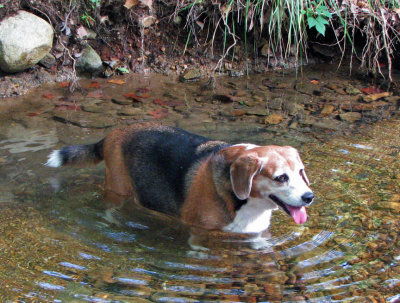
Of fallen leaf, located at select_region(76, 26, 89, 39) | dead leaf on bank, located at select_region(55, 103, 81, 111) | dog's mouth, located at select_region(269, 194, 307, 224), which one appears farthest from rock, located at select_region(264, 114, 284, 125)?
fallen leaf, located at select_region(76, 26, 89, 39)

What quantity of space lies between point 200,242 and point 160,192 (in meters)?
0.68

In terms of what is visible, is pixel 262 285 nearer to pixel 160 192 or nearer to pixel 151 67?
pixel 160 192

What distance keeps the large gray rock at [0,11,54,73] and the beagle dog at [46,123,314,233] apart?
Result: 2727 mm

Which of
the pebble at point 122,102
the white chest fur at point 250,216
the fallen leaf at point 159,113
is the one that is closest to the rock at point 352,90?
the fallen leaf at point 159,113

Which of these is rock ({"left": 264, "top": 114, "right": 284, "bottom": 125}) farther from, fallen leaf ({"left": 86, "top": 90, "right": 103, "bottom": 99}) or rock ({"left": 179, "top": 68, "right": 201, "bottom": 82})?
fallen leaf ({"left": 86, "top": 90, "right": 103, "bottom": 99})

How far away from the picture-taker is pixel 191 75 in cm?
826

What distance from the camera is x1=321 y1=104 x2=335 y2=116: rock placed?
7.12 meters

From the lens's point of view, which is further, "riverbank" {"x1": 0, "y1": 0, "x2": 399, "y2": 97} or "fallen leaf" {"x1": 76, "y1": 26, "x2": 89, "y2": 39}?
"fallen leaf" {"x1": 76, "y1": 26, "x2": 89, "y2": 39}

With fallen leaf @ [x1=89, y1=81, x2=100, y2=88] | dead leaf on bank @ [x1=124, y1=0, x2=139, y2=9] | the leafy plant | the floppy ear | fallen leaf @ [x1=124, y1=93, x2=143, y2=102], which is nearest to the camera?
the floppy ear

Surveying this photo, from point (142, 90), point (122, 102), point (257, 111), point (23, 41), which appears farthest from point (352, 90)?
point (23, 41)

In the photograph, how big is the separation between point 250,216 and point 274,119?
2.68 meters

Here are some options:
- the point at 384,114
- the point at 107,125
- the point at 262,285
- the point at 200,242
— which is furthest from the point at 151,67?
the point at 262,285

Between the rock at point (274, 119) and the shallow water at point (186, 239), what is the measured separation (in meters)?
0.36

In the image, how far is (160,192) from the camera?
488 cm
